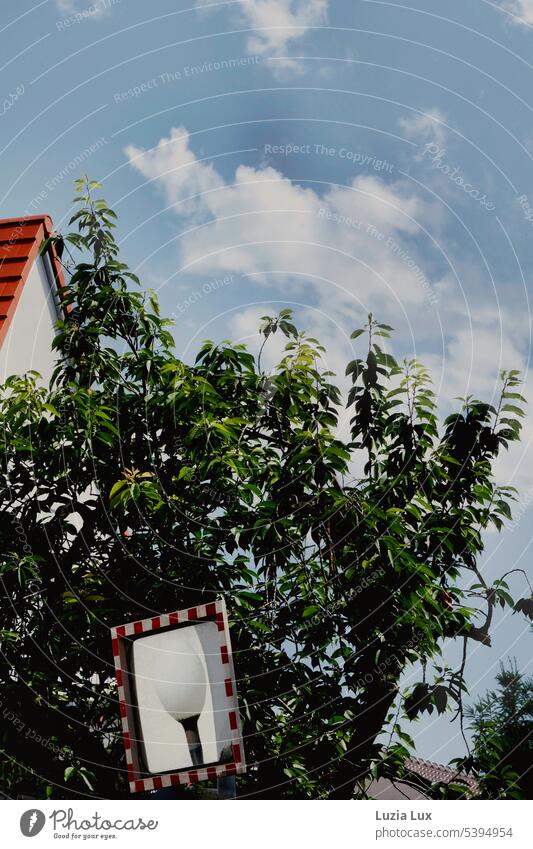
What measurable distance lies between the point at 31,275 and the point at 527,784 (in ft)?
23.0

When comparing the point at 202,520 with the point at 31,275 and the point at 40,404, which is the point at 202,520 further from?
the point at 31,275

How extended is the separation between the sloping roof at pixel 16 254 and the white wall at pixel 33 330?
20 centimetres

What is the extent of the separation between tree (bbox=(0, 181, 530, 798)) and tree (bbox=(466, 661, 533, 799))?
470 millimetres

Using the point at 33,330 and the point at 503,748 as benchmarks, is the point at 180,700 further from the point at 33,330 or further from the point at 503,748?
the point at 33,330

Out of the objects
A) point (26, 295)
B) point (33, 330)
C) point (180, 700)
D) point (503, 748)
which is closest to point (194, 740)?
point (180, 700)

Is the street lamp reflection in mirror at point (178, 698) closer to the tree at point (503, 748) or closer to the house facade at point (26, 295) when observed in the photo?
the tree at point (503, 748)

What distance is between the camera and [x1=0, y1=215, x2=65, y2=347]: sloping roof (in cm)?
788

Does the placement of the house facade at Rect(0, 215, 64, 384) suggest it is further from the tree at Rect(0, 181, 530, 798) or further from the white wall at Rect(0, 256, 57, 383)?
the tree at Rect(0, 181, 530, 798)

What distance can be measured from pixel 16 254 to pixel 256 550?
15.8 feet

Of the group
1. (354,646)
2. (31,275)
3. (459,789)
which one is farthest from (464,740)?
(31,275)

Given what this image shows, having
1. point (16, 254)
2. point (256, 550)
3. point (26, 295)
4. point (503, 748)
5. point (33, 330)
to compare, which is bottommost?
point (503, 748)

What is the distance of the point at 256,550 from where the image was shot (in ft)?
18.2

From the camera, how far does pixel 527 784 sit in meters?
5.88

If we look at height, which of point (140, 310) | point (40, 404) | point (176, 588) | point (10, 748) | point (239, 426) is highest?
point (140, 310)
